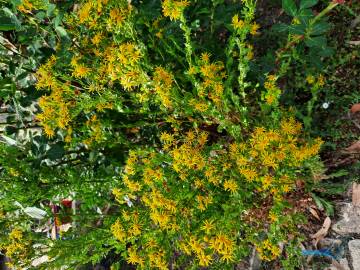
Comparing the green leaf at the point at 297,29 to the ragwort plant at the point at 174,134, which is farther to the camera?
the green leaf at the point at 297,29

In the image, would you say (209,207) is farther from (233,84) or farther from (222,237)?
(233,84)

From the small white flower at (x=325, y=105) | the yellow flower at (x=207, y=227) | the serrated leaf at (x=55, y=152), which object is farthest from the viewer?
the small white flower at (x=325, y=105)

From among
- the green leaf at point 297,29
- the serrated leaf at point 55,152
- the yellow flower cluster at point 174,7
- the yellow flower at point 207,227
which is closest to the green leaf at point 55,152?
the serrated leaf at point 55,152

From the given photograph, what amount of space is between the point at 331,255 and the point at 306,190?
64 cm

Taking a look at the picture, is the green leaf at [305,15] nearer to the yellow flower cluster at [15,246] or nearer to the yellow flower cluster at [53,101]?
the yellow flower cluster at [53,101]

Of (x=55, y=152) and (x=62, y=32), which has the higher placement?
(x=62, y=32)

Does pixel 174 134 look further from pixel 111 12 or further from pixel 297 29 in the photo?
pixel 297 29

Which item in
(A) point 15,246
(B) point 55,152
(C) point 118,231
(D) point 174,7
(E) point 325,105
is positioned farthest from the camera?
(E) point 325,105

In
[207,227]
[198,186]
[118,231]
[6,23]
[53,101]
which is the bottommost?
[118,231]

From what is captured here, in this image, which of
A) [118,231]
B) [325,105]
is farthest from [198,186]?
[325,105]

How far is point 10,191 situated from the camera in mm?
1988

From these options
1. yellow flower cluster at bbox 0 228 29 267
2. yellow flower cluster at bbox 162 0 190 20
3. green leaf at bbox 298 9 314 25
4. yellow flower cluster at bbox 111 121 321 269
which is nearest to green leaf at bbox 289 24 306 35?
green leaf at bbox 298 9 314 25

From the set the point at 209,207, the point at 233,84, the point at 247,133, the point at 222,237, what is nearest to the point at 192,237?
the point at 222,237

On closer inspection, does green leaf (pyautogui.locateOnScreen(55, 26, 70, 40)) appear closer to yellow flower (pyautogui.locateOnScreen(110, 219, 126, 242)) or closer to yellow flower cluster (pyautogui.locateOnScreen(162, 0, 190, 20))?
yellow flower cluster (pyautogui.locateOnScreen(162, 0, 190, 20))
